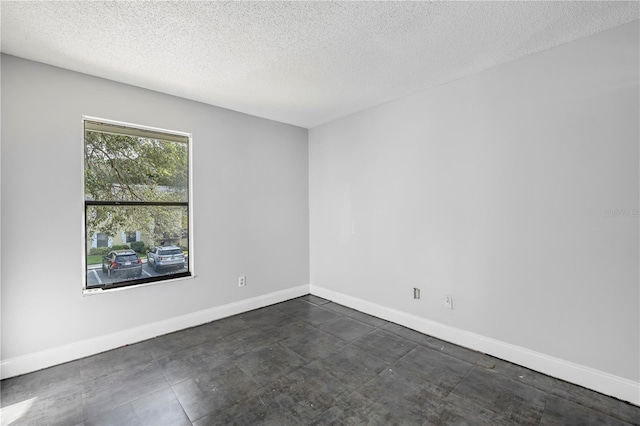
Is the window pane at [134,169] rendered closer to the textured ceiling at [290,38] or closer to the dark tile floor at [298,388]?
the textured ceiling at [290,38]

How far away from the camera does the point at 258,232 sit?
13.0ft

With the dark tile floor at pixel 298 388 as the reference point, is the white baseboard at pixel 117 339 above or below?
above

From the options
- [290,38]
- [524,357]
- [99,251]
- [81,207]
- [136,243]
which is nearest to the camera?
[290,38]

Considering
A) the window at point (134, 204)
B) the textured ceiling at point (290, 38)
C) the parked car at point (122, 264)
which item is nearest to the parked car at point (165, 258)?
the window at point (134, 204)

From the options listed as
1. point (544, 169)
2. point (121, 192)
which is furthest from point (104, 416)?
point (544, 169)

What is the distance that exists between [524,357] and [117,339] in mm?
3730

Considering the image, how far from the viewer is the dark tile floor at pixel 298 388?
1890 millimetres

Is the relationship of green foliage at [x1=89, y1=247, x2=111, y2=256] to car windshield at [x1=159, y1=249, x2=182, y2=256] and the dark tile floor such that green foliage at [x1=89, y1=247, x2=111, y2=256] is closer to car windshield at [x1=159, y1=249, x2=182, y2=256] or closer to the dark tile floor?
car windshield at [x1=159, y1=249, x2=182, y2=256]

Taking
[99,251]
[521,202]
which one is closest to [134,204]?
[99,251]

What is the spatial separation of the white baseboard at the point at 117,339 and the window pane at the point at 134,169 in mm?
1337

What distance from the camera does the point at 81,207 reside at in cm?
265

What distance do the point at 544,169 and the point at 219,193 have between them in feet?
10.9

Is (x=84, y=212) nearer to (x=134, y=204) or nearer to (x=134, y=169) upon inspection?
(x=134, y=204)

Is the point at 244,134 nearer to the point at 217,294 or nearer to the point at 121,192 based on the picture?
the point at 121,192
